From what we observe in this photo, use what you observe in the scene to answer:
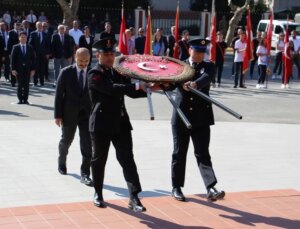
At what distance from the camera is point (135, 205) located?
6.98 m

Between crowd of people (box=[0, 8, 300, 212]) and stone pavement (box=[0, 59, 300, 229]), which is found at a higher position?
crowd of people (box=[0, 8, 300, 212])

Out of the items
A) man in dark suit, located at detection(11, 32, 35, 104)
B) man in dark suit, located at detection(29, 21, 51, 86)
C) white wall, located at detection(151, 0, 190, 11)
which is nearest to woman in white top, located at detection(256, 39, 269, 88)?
man in dark suit, located at detection(29, 21, 51, 86)

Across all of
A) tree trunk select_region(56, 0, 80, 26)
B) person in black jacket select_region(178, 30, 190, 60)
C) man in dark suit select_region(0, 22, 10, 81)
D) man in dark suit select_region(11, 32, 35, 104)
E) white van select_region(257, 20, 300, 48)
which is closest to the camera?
person in black jacket select_region(178, 30, 190, 60)

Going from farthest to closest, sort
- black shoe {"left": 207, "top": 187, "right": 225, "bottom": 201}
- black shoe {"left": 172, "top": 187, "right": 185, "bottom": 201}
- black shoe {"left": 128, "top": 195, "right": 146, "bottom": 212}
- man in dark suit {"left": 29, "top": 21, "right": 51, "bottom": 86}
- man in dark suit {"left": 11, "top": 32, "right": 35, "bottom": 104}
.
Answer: man in dark suit {"left": 29, "top": 21, "right": 51, "bottom": 86} < man in dark suit {"left": 11, "top": 32, "right": 35, "bottom": 104} < black shoe {"left": 172, "top": 187, "right": 185, "bottom": 201} < black shoe {"left": 207, "top": 187, "right": 225, "bottom": 201} < black shoe {"left": 128, "top": 195, "right": 146, "bottom": 212}

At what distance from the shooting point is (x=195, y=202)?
7.57m

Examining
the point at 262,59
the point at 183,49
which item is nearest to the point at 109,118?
the point at 183,49

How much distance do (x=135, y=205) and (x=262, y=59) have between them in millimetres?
14114

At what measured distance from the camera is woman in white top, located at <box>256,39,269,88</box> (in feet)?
66.0

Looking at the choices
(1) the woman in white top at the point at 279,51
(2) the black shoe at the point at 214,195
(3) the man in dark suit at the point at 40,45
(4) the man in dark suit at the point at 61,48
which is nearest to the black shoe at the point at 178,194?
(2) the black shoe at the point at 214,195

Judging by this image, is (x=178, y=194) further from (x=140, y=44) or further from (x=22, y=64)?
(x=140, y=44)

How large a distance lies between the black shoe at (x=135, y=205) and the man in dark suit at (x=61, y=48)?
12108 mm

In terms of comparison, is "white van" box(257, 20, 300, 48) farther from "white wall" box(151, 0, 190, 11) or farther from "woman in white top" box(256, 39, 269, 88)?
"woman in white top" box(256, 39, 269, 88)

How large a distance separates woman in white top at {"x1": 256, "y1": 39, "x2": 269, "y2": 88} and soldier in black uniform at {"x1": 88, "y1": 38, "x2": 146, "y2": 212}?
13584 mm

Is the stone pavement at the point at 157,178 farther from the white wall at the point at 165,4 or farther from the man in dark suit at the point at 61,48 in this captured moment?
the white wall at the point at 165,4
